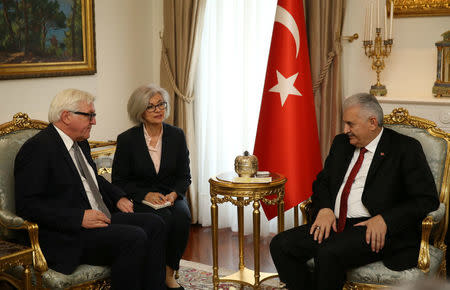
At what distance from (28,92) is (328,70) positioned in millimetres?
2509

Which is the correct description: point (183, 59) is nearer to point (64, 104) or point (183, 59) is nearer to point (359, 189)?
point (64, 104)

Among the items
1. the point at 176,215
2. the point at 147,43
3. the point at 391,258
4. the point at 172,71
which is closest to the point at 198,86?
the point at 172,71

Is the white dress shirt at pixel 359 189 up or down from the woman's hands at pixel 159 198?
up

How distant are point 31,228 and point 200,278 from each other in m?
1.64

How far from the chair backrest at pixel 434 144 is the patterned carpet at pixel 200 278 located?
136 centimetres

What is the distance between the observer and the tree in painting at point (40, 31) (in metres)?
4.37

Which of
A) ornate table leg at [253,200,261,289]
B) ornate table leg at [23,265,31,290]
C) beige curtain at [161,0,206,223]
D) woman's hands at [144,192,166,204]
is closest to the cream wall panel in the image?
beige curtain at [161,0,206,223]

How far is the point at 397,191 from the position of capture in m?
3.24

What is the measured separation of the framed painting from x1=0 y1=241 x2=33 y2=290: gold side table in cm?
173

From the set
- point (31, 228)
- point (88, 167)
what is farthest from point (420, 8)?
point (31, 228)

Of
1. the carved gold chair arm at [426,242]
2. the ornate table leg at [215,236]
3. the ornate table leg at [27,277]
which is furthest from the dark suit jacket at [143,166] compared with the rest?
the carved gold chair arm at [426,242]

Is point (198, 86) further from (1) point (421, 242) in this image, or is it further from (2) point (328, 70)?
(1) point (421, 242)

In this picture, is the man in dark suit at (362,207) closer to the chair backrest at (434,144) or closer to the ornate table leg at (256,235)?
the chair backrest at (434,144)

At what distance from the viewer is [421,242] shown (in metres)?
3.07
